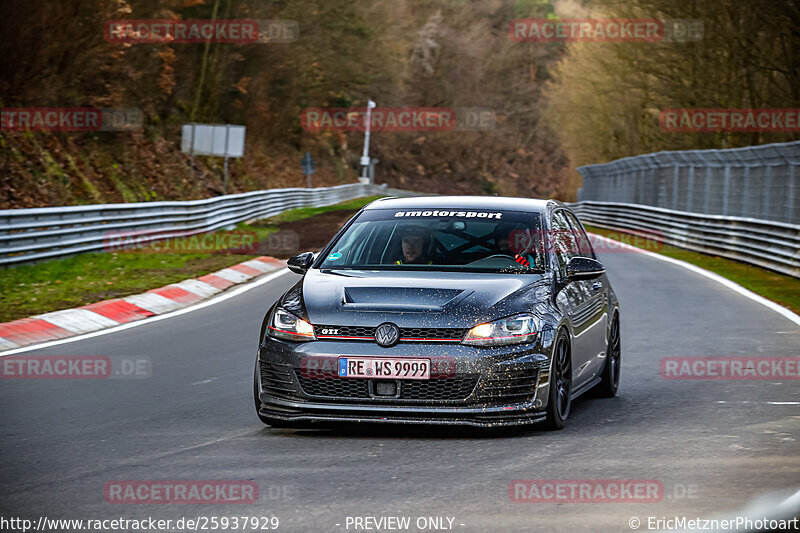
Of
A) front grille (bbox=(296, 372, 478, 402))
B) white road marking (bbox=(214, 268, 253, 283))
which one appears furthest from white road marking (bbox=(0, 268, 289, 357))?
front grille (bbox=(296, 372, 478, 402))

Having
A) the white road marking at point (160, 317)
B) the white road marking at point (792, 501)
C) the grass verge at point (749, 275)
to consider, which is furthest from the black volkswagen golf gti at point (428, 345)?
the grass verge at point (749, 275)

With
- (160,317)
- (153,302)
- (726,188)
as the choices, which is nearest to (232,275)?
(153,302)

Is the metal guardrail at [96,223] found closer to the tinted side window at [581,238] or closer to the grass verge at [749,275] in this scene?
the tinted side window at [581,238]

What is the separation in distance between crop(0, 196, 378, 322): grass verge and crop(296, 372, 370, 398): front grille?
7.32 m

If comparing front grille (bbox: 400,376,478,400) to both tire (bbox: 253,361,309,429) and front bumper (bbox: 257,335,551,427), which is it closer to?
front bumper (bbox: 257,335,551,427)

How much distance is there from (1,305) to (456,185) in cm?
9305

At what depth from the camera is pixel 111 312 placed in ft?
49.0

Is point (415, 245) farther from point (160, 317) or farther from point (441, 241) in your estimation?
point (160, 317)

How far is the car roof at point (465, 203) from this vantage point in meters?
8.80

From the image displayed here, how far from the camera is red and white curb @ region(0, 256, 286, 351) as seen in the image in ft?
42.1

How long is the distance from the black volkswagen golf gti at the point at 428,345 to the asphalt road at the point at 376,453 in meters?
0.21

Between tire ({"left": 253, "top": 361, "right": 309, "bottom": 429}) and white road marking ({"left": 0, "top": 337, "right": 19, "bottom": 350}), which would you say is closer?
tire ({"left": 253, "top": 361, "right": 309, "bottom": 429})

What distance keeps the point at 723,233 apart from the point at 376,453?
76.9ft

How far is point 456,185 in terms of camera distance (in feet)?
351
